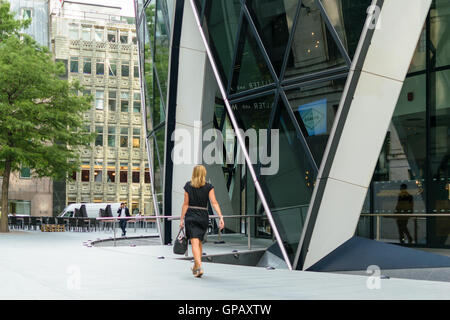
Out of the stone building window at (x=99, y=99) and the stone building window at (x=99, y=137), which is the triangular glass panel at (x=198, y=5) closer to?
the stone building window at (x=99, y=137)

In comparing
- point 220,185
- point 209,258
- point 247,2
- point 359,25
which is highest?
point 247,2

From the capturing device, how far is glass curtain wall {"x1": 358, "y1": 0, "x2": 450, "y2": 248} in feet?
51.0

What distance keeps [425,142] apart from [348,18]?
5433 millimetres

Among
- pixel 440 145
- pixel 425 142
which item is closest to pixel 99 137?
pixel 425 142

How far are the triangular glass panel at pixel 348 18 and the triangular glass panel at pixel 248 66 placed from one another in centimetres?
239

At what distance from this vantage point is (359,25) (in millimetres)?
11594

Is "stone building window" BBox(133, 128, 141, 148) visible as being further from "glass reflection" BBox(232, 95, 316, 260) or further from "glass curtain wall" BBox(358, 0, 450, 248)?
"glass reflection" BBox(232, 95, 316, 260)

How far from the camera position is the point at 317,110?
12.4 m

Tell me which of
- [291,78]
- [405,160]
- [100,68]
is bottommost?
[405,160]

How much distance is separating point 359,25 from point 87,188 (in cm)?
5280

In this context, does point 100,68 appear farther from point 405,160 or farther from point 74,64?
point 405,160

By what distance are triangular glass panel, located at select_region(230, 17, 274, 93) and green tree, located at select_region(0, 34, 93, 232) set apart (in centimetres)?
1706
